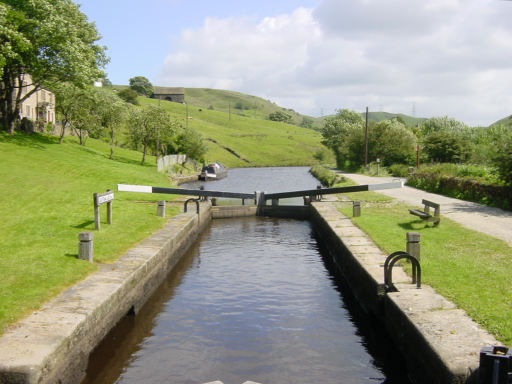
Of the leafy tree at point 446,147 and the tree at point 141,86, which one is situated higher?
the tree at point 141,86

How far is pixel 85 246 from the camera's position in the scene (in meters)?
11.5

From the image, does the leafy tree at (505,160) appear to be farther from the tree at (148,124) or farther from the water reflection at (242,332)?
the tree at (148,124)

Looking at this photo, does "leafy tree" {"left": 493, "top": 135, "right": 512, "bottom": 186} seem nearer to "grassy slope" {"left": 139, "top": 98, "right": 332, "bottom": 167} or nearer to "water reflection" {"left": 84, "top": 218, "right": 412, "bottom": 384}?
"water reflection" {"left": 84, "top": 218, "right": 412, "bottom": 384}

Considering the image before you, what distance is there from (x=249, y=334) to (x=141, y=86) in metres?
177

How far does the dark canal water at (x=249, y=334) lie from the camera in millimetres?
8227

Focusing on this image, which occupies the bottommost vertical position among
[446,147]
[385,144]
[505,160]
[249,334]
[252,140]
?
[249,334]

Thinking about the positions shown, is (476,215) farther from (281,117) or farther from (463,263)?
(281,117)

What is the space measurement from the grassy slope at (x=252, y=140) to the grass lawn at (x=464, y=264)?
8038 cm

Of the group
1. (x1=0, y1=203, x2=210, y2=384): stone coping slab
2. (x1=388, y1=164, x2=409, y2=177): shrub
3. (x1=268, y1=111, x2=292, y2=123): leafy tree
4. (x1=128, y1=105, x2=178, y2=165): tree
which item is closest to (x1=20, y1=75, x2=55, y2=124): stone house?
(x1=128, y1=105, x2=178, y2=165): tree

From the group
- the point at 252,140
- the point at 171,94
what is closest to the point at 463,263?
the point at 252,140

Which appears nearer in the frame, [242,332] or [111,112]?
[242,332]

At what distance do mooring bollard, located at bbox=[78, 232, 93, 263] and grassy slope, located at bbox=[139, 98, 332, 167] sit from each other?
83.8 meters

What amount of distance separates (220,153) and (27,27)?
72.4m

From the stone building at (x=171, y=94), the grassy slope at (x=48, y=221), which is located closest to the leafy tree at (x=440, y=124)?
the grassy slope at (x=48, y=221)
